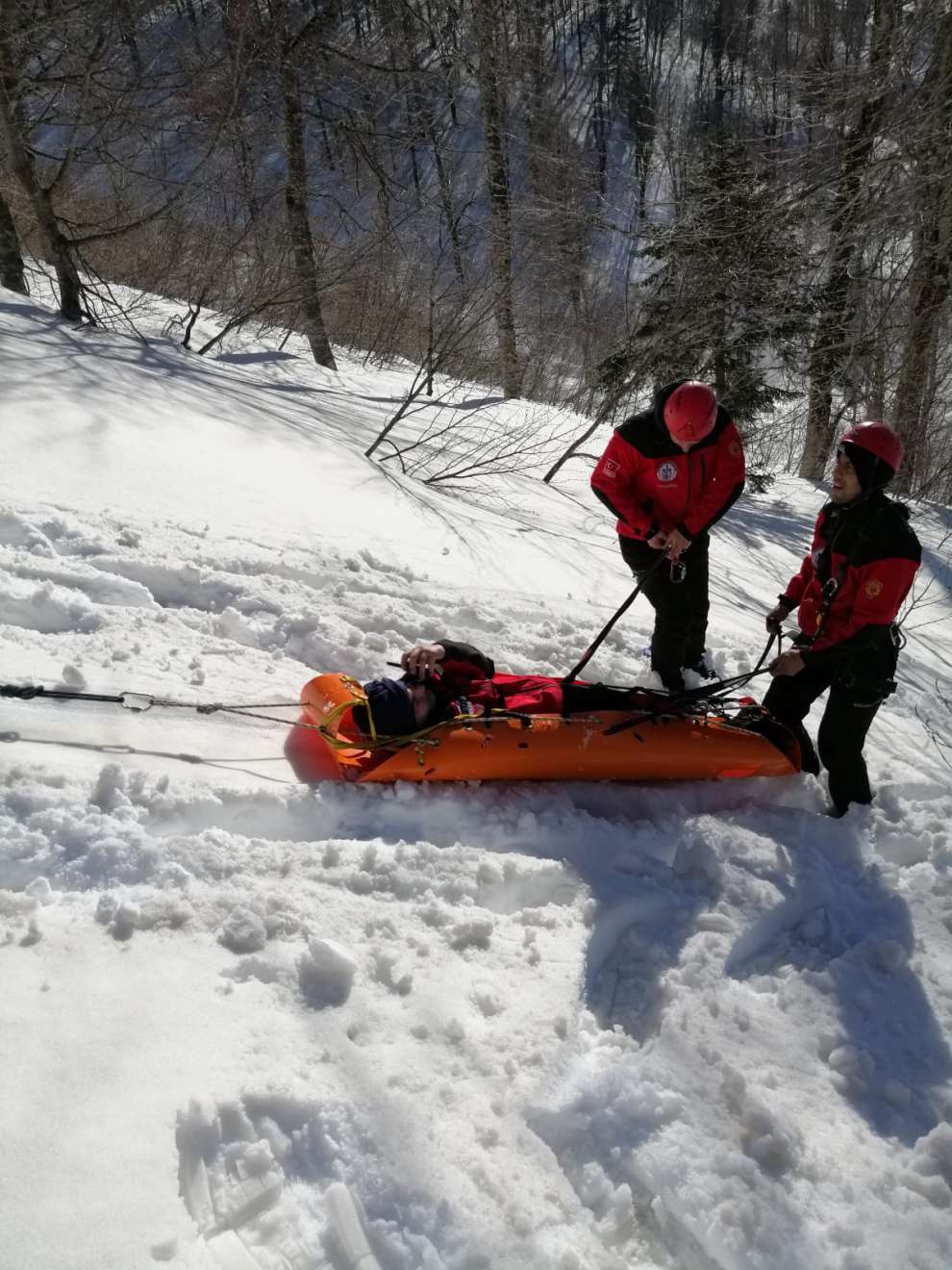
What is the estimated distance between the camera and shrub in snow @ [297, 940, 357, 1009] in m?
2.01

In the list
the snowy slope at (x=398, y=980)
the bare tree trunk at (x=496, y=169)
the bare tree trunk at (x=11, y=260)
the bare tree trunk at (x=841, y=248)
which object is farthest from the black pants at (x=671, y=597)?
the bare tree trunk at (x=496, y=169)

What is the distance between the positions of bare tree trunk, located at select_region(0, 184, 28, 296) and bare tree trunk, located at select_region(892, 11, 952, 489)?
8.13 metres

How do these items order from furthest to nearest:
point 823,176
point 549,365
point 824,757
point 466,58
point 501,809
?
point 549,365 → point 466,58 → point 823,176 → point 824,757 → point 501,809

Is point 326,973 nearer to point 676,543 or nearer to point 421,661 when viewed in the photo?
point 421,661

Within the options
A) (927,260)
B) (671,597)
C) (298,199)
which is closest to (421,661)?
(671,597)

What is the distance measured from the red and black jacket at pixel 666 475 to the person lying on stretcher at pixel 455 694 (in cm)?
78

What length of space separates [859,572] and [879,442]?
0.48 m

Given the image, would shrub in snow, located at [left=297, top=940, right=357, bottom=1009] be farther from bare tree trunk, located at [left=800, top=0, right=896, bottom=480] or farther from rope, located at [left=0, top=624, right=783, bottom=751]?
bare tree trunk, located at [left=800, top=0, right=896, bottom=480]

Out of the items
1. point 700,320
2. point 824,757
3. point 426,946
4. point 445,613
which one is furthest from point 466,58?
point 426,946

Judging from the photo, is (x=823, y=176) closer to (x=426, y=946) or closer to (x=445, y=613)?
(x=445, y=613)

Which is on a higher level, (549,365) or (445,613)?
(549,365)

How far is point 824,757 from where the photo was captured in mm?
3250

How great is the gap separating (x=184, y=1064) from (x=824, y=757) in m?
2.55

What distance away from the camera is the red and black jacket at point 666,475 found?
11.5 ft
